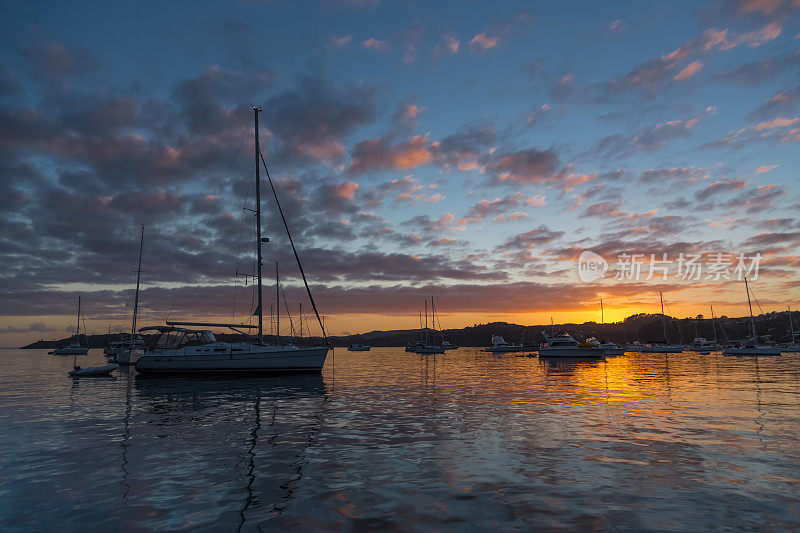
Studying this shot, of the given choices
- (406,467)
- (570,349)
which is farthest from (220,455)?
(570,349)

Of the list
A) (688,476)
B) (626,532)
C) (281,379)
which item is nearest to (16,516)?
(626,532)

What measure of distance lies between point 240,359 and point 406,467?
31.2m

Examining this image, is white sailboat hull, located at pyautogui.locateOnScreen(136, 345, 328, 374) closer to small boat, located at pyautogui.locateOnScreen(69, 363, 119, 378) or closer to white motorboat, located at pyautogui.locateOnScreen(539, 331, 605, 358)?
small boat, located at pyautogui.locateOnScreen(69, 363, 119, 378)

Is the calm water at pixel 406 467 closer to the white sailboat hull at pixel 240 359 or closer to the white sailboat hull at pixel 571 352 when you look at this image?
the white sailboat hull at pixel 240 359

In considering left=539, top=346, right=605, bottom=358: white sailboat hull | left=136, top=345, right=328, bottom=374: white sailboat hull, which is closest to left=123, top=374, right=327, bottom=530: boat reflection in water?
left=136, top=345, right=328, bottom=374: white sailboat hull

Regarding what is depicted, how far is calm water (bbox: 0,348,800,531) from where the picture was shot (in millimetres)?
7957

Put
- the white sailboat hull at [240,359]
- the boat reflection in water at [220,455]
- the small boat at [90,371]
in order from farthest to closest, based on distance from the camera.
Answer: the small boat at [90,371]
the white sailboat hull at [240,359]
the boat reflection in water at [220,455]

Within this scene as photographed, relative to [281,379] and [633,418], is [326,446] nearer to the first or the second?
[633,418]

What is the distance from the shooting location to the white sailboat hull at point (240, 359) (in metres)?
38.7

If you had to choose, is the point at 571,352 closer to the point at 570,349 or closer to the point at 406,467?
the point at 570,349

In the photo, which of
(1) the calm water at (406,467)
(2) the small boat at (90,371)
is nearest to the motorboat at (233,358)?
(2) the small boat at (90,371)

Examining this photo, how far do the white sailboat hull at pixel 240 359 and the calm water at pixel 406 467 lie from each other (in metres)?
16.0

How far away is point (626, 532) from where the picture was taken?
7.07 metres

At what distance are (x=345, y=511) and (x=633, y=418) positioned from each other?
14548mm
